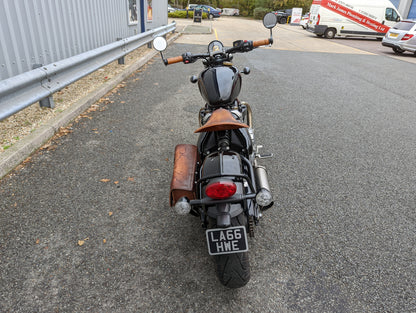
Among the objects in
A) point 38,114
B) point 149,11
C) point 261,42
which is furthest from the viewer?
point 149,11

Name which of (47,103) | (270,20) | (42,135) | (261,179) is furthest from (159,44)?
(47,103)

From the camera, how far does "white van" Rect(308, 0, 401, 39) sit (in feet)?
64.4

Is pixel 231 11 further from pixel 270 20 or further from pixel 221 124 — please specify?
pixel 221 124

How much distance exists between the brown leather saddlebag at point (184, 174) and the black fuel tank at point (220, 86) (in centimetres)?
52

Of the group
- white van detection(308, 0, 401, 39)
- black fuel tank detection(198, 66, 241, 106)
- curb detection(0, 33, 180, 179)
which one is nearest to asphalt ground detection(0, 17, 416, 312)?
curb detection(0, 33, 180, 179)

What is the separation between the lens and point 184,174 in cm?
229

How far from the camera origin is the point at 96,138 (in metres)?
4.19

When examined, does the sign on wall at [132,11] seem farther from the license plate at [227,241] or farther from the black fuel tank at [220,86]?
the license plate at [227,241]

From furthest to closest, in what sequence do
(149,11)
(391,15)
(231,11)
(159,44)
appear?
1. (231,11)
2. (391,15)
3. (149,11)
4. (159,44)

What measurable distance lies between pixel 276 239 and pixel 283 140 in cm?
222

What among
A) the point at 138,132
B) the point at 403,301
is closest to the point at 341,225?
the point at 403,301

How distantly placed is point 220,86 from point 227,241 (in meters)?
1.46

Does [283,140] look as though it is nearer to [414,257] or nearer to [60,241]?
[414,257]

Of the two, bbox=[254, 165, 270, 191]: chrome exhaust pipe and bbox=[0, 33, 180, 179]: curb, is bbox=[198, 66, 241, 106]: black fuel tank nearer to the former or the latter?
bbox=[254, 165, 270, 191]: chrome exhaust pipe
